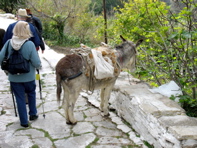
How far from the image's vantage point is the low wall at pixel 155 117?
3.11m

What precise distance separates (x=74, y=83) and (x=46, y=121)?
113cm

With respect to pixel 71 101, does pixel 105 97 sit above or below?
below

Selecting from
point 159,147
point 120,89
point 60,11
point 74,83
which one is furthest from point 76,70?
point 60,11

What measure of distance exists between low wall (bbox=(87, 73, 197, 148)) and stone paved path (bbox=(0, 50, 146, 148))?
24cm

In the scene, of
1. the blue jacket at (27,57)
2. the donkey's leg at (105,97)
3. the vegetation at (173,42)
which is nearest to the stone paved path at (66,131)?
the donkey's leg at (105,97)

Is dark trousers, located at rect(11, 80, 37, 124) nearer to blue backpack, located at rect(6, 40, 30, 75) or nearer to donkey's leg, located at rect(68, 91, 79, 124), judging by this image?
blue backpack, located at rect(6, 40, 30, 75)

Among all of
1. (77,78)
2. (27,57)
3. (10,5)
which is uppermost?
(10,5)

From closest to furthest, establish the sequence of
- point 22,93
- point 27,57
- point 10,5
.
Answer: point 27,57 < point 22,93 < point 10,5

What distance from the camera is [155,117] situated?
360 centimetres

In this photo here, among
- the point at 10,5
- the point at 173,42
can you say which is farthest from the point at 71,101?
the point at 10,5

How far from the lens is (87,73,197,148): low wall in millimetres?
3111

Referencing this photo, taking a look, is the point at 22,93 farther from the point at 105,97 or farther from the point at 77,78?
the point at 105,97

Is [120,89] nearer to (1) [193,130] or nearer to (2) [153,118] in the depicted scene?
(2) [153,118]

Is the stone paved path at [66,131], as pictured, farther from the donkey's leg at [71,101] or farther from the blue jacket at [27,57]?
the blue jacket at [27,57]
